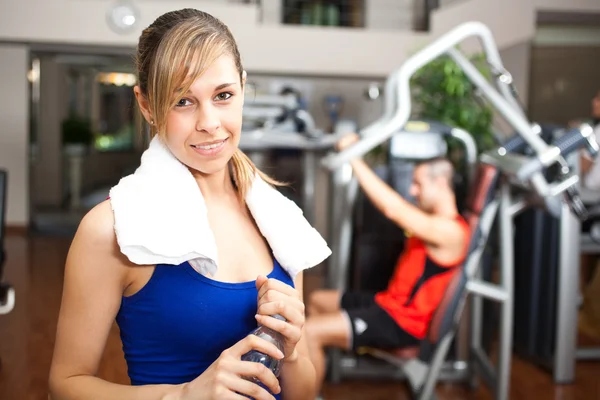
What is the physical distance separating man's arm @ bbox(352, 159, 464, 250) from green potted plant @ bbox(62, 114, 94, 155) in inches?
204

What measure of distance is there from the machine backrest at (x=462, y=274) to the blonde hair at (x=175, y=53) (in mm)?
1433

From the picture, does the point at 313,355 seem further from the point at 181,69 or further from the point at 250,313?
the point at 181,69

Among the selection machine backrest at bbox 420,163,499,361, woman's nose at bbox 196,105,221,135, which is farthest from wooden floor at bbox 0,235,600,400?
machine backrest at bbox 420,163,499,361

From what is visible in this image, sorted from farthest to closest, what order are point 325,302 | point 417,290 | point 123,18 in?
point 325,302 → point 417,290 → point 123,18

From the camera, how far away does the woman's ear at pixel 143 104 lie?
2.44 feet

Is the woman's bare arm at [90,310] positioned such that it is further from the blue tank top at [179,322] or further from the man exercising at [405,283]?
the man exercising at [405,283]

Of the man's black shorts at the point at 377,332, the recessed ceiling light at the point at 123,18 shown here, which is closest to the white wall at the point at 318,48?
the man's black shorts at the point at 377,332

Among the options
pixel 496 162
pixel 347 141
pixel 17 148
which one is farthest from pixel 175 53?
pixel 17 148

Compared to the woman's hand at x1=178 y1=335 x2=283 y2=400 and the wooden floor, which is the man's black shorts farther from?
the woman's hand at x1=178 y1=335 x2=283 y2=400

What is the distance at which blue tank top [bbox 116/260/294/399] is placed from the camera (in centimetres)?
72

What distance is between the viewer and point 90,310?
696 mm

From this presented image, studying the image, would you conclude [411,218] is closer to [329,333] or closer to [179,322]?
[329,333]

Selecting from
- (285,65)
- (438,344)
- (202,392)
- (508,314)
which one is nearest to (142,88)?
(202,392)

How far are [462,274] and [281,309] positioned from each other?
1447mm
